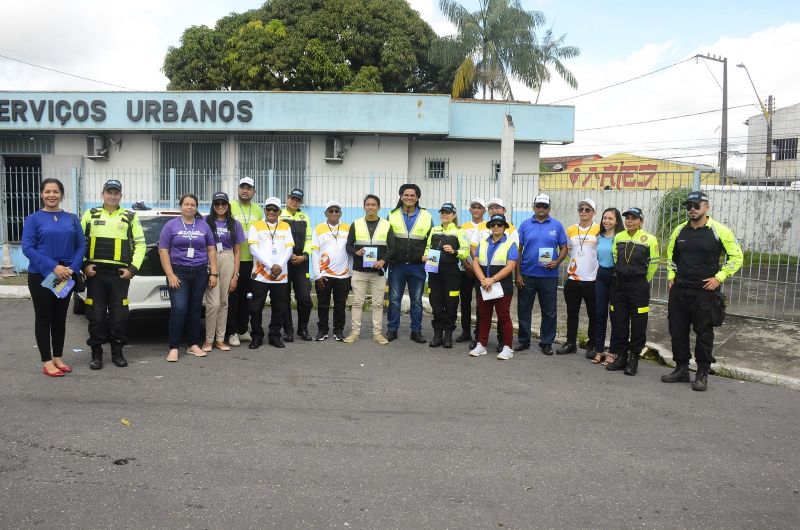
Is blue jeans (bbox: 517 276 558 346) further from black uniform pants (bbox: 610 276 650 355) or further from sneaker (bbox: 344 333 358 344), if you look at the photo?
Result: sneaker (bbox: 344 333 358 344)

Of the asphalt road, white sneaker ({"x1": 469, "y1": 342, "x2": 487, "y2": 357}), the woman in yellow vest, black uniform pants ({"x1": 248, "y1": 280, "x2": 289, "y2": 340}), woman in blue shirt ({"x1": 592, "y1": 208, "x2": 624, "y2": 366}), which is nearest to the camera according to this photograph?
the asphalt road

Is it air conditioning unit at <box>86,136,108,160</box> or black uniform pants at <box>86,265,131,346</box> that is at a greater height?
air conditioning unit at <box>86,136,108,160</box>

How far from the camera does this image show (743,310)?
372 inches

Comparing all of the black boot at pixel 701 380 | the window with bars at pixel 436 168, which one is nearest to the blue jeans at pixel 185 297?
the black boot at pixel 701 380

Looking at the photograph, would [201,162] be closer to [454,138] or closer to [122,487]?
[454,138]

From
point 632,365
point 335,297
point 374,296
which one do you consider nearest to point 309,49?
point 335,297

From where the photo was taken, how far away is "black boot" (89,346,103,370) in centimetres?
666

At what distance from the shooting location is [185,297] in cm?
720

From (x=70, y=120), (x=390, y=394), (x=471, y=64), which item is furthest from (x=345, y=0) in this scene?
(x=390, y=394)

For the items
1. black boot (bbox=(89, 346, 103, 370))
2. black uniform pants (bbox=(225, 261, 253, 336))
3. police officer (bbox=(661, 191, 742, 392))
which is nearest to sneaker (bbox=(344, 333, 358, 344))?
black uniform pants (bbox=(225, 261, 253, 336))

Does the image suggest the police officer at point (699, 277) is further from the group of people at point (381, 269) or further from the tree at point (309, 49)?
the tree at point (309, 49)

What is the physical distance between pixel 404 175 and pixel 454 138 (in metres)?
1.70

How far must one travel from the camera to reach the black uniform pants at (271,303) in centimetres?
779

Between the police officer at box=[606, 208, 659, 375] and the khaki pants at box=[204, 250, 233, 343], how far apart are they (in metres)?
4.21
